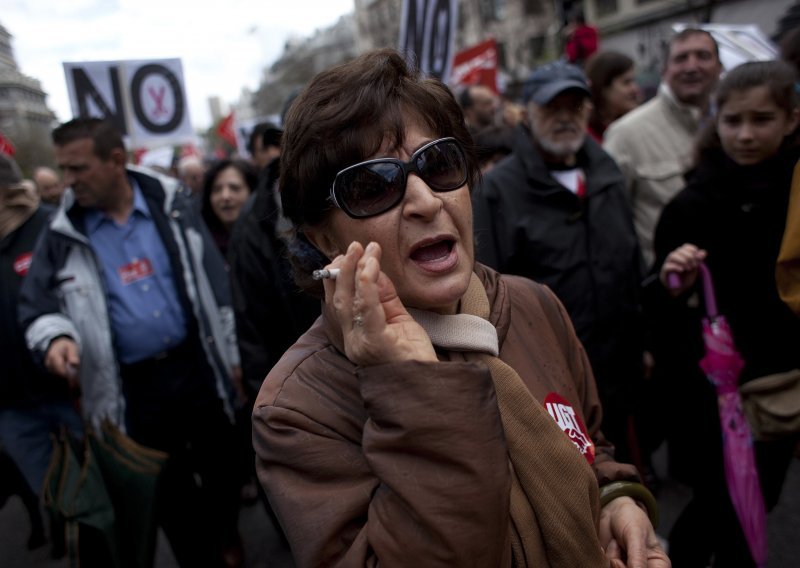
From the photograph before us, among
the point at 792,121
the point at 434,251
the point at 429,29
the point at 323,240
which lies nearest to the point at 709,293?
the point at 792,121

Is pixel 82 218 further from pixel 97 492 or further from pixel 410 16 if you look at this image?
pixel 410 16

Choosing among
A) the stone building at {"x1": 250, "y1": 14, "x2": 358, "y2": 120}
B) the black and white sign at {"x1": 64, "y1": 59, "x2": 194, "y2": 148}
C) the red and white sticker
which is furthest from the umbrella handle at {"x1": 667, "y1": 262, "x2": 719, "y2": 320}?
the stone building at {"x1": 250, "y1": 14, "x2": 358, "y2": 120}

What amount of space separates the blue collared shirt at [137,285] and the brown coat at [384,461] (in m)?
2.06

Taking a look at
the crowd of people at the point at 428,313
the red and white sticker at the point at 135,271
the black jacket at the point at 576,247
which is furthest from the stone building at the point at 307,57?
the black jacket at the point at 576,247

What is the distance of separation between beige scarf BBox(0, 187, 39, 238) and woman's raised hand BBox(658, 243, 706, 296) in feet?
11.2

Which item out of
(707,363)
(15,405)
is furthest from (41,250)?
(707,363)

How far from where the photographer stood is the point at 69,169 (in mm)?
3170

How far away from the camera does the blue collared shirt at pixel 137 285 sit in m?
3.12

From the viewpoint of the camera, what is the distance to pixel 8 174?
3.72 m

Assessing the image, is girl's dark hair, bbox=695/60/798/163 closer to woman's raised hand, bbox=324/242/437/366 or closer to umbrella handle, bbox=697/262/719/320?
umbrella handle, bbox=697/262/719/320

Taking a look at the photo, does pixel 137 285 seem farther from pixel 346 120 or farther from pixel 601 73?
pixel 601 73

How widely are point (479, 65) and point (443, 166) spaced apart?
24.9ft

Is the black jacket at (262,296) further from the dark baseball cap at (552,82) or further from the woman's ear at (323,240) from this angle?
the woman's ear at (323,240)

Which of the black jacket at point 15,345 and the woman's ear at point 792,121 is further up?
the woman's ear at point 792,121
